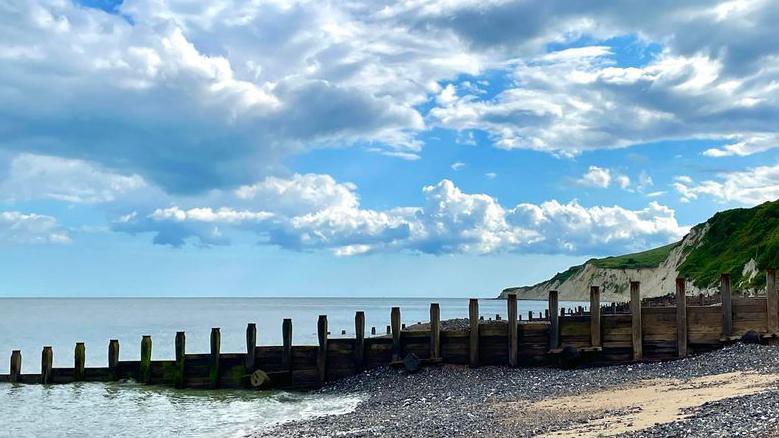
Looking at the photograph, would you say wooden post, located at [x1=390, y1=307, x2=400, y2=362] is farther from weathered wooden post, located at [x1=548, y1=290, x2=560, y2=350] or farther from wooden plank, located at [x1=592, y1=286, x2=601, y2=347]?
wooden plank, located at [x1=592, y1=286, x2=601, y2=347]

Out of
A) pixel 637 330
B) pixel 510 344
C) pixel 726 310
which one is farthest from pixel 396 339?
pixel 726 310

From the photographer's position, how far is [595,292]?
995 inches

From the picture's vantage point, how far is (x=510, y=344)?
25734 millimetres

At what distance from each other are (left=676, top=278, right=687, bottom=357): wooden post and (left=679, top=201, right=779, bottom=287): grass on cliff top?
47296 millimetres

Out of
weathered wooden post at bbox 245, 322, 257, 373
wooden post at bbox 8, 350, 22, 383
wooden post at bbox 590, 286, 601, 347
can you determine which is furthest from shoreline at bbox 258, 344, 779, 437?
wooden post at bbox 8, 350, 22, 383

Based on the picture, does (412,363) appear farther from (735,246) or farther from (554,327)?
(735,246)

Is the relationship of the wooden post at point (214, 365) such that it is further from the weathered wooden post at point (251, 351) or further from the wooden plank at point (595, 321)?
the wooden plank at point (595, 321)

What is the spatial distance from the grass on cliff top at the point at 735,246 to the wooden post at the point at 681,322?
155 ft

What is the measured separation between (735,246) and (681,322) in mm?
79921

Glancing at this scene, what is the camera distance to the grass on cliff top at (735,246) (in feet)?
249

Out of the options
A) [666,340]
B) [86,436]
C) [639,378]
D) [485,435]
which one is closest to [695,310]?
[666,340]

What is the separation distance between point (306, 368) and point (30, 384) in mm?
11438

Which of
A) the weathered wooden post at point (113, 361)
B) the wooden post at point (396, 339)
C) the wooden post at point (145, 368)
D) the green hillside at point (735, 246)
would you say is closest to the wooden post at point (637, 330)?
the wooden post at point (396, 339)

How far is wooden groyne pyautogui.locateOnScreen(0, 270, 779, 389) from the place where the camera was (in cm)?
2475
